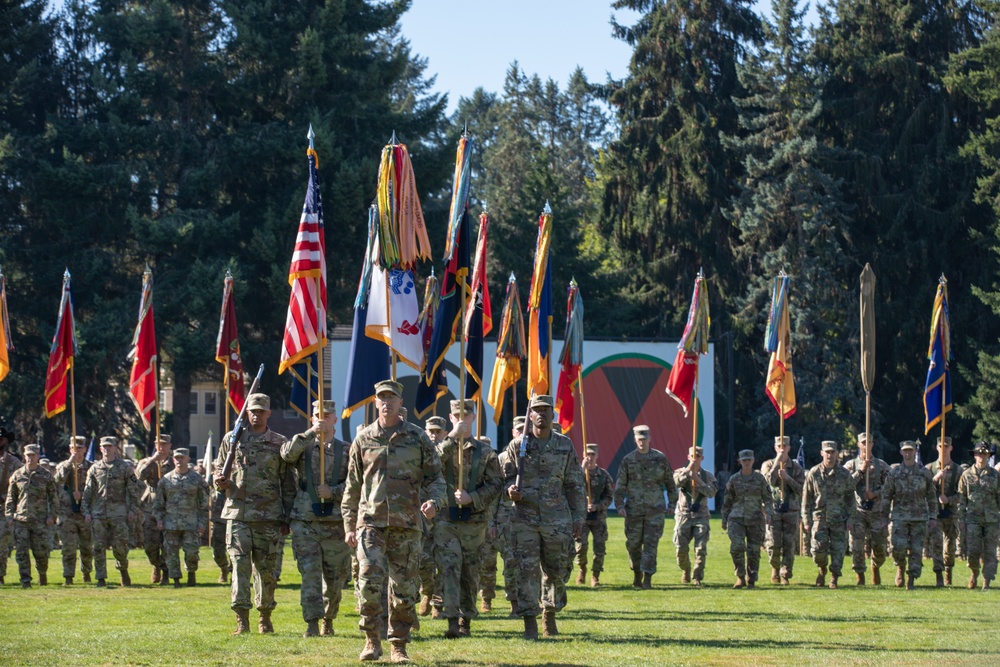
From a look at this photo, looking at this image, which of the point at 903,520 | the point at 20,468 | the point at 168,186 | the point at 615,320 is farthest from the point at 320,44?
the point at 903,520

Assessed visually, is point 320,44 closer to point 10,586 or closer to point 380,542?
point 10,586

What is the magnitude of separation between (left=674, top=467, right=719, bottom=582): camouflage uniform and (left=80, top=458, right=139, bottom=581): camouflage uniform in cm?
817

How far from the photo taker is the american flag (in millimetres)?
15445

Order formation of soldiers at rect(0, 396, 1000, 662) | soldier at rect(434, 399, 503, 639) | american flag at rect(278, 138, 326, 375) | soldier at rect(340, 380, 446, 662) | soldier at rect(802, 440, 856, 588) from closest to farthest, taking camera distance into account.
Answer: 1. soldier at rect(340, 380, 446, 662)
2. formation of soldiers at rect(0, 396, 1000, 662)
3. soldier at rect(434, 399, 503, 639)
4. american flag at rect(278, 138, 326, 375)
5. soldier at rect(802, 440, 856, 588)

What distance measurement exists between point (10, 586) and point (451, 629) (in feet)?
32.3

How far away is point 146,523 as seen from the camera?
71.4 feet

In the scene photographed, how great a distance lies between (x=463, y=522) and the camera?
14.8 m

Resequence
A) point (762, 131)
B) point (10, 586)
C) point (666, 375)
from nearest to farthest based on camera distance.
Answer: point (10, 586)
point (666, 375)
point (762, 131)

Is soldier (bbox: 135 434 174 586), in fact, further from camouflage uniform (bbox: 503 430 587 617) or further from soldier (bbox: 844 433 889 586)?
soldier (bbox: 844 433 889 586)

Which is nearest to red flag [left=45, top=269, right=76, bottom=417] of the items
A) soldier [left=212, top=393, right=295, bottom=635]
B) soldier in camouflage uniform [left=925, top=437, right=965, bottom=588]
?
soldier [left=212, top=393, right=295, bottom=635]

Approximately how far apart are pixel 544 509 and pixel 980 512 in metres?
9.95

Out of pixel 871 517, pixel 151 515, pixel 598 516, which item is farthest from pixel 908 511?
pixel 151 515

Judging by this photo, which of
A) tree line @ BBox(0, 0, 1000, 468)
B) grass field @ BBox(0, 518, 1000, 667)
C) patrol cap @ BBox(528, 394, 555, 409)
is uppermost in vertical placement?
tree line @ BBox(0, 0, 1000, 468)

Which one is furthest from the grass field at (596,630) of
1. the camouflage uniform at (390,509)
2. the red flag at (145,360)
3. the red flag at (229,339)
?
the red flag at (145,360)
